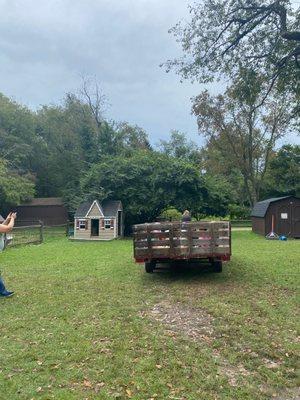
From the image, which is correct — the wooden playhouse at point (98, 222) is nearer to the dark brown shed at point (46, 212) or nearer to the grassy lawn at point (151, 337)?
the grassy lawn at point (151, 337)

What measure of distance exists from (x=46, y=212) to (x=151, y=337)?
131 ft

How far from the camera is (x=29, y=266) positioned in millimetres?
12688

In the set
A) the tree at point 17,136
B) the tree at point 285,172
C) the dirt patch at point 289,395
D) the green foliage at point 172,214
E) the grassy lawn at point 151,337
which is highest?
the tree at point 17,136

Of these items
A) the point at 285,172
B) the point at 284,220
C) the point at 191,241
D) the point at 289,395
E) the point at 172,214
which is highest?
the point at 285,172

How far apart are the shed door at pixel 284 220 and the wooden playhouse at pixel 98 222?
422 inches

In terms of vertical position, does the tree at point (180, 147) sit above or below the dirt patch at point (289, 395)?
above

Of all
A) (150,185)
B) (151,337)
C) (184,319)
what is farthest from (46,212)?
(151,337)

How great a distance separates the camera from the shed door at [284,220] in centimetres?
2498

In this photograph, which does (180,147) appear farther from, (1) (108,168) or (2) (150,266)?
(2) (150,266)

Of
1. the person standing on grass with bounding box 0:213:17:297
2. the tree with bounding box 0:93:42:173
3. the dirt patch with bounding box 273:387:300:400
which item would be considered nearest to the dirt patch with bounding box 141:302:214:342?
the dirt patch with bounding box 273:387:300:400


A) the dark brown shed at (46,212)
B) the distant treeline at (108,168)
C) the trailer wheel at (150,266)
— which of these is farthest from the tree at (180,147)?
the trailer wheel at (150,266)

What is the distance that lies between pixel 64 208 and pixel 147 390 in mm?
40324

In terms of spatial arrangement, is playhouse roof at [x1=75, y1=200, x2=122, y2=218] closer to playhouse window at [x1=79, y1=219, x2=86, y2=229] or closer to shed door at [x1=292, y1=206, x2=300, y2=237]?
playhouse window at [x1=79, y1=219, x2=86, y2=229]

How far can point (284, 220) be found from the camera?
25.0 m
